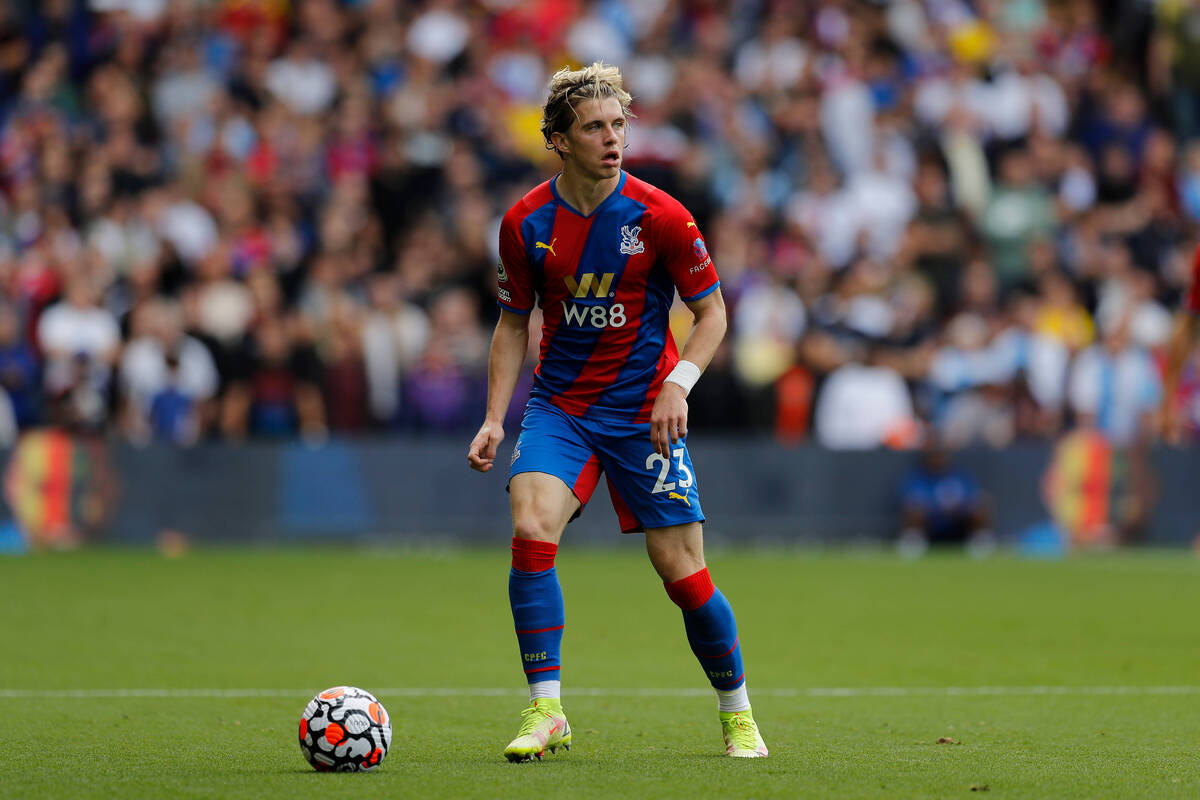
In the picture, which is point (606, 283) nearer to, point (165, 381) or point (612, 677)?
point (612, 677)

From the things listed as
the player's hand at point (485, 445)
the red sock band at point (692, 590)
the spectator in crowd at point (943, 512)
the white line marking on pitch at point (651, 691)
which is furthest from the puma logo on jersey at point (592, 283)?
the spectator in crowd at point (943, 512)

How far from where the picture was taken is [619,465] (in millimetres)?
7223

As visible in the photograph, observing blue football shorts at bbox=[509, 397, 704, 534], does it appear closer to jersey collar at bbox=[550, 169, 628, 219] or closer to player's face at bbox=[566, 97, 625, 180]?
jersey collar at bbox=[550, 169, 628, 219]

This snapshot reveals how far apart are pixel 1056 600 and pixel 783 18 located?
1165 centimetres

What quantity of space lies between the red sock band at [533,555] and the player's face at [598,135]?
141cm

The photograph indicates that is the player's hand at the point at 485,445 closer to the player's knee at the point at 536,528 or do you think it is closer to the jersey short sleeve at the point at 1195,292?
the player's knee at the point at 536,528

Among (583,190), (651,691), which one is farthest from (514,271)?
(651,691)

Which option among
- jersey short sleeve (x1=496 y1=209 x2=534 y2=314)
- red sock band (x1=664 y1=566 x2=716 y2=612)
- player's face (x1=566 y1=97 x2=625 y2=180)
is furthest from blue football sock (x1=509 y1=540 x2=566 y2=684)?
player's face (x1=566 y1=97 x2=625 y2=180)

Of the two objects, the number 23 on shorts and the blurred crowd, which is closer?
the number 23 on shorts

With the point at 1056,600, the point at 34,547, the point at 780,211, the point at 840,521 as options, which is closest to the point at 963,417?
the point at 840,521

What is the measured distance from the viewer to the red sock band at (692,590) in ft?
23.5

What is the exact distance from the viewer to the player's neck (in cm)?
718

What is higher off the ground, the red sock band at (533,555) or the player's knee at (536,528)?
the player's knee at (536,528)

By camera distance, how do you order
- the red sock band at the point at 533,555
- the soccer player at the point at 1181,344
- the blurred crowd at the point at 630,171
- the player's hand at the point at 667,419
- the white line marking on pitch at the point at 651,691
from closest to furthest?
the player's hand at the point at 667,419 < the red sock band at the point at 533,555 < the white line marking on pitch at the point at 651,691 < the soccer player at the point at 1181,344 < the blurred crowd at the point at 630,171
